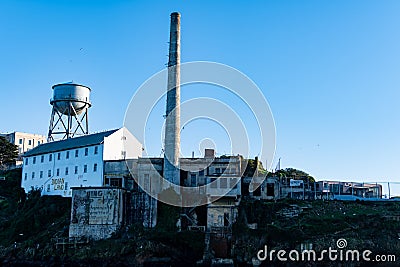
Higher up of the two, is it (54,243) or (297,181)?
(297,181)

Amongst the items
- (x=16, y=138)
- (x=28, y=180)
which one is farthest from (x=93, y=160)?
(x=16, y=138)

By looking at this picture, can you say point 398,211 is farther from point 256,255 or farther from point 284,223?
point 256,255

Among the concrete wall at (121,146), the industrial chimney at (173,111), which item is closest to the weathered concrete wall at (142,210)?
the industrial chimney at (173,111)

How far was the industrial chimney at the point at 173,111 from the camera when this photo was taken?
53562 millimetres

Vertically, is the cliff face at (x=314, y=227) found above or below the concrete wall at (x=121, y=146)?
below

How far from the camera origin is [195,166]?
54.6 m

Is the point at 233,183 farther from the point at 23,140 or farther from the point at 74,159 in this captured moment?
the point at 23,140

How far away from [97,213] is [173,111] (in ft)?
45.7

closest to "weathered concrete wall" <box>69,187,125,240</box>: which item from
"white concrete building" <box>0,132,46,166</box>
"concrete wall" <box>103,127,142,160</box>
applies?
"concrete wall" <box>103,127,142,160</box>

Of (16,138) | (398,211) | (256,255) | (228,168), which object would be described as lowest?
(256,255)

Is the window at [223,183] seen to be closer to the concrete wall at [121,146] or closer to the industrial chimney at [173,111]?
the industrial chimney at [173,111]

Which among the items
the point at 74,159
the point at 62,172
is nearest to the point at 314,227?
the point at 74,159

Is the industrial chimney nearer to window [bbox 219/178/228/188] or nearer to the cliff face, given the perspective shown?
window [bbox 219/178/228/188]

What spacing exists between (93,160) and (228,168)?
A: 15.6 meters
